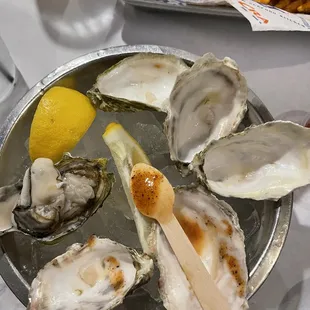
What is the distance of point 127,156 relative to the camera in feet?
2.67

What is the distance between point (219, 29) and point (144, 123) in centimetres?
30

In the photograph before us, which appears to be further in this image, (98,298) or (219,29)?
(219,29)

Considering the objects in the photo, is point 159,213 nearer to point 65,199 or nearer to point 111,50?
point 65,199

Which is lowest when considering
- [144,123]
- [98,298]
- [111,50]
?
[98,298]

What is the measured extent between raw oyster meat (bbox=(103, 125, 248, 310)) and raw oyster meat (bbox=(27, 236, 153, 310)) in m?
0.03

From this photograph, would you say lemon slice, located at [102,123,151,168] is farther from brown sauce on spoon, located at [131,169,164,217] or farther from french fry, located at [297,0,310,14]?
french fry, located at [297,0,310,14]

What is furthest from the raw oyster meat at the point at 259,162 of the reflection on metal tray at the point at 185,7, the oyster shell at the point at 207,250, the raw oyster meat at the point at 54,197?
the reflection on metal tray at the point at 185,7

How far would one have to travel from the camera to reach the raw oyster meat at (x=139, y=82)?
2.77ft

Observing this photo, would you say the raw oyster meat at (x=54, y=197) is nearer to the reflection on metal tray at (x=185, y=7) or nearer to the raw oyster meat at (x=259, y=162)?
the raw oyster meat at (x=259, y=162)

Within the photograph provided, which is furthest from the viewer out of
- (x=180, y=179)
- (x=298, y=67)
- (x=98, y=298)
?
(x=298, y=67)

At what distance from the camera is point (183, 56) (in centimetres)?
88

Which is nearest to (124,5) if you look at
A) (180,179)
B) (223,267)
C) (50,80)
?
(50,80)

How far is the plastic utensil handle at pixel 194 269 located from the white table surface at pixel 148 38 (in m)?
0.36

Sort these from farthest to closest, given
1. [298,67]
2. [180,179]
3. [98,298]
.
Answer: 1. [298,67]
2. [180,179]
3. [98,298]
